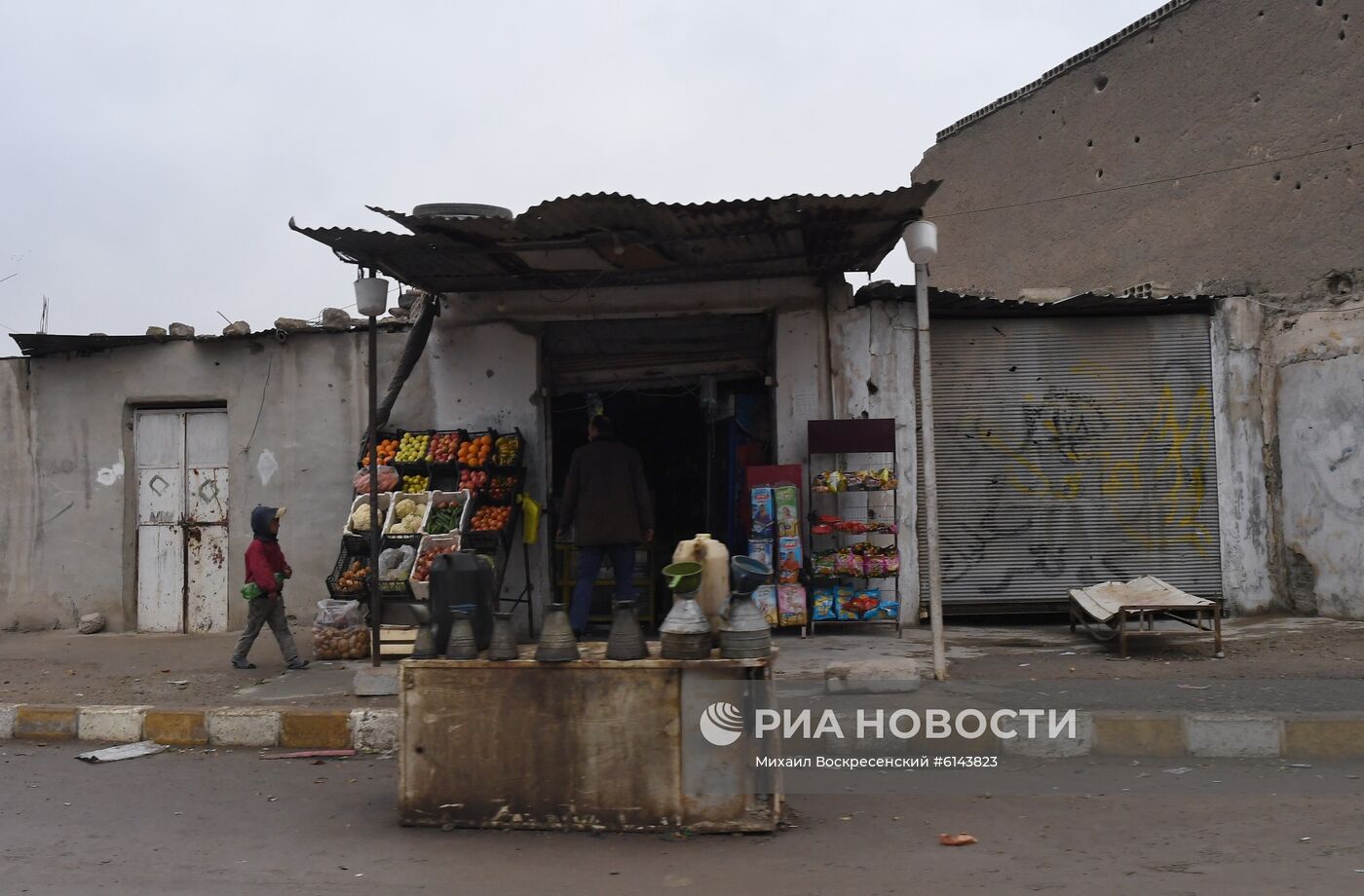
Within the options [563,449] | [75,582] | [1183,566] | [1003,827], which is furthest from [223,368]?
[1183,566]

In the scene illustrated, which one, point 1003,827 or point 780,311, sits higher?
point 780,311

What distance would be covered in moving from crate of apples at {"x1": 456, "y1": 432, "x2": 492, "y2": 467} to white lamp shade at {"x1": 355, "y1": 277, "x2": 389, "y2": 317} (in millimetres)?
1983

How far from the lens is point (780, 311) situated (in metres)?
9.39

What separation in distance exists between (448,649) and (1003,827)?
2504 mm

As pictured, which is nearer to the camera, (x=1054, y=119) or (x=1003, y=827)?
(x=1003, y=827)

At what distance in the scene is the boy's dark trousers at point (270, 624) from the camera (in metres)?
7.97

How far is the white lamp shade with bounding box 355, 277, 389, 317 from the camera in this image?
23.9ft

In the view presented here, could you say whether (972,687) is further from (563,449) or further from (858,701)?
(563,449)

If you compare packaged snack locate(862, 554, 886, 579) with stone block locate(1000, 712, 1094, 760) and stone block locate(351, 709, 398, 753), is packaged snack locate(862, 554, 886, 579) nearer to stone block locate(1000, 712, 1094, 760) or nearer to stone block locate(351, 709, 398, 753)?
stone block locate(1000, 712, 1094, 760)

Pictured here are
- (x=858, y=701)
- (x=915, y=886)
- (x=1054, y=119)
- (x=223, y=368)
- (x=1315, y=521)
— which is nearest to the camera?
(x=915, y=886)

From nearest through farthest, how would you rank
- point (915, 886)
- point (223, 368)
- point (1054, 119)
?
point (915, 886) < point (223, 368) < point (1054, 119)

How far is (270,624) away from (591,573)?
8.36 feet

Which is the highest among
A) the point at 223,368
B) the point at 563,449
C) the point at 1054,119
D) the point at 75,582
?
the point at 1054,119

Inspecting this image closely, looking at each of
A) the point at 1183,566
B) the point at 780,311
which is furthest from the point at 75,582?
the point at 1183,566
